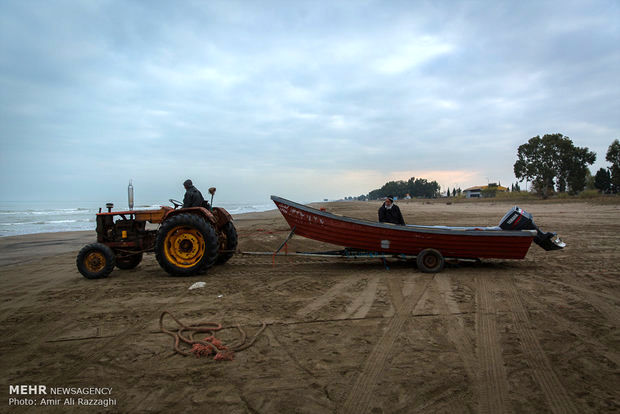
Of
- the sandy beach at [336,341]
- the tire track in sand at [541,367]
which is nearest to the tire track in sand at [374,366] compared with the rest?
the sandy beach at [336,341]

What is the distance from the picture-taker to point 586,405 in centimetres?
195

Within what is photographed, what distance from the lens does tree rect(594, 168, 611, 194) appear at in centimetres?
4388

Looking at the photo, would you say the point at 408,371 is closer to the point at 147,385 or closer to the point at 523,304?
the point at 147,385

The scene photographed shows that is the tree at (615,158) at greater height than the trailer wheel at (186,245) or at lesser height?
greater

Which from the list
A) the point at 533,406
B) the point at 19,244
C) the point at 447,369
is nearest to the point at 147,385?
the point at 447,369

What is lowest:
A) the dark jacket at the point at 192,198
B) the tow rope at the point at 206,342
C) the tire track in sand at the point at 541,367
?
the tire track in sand at the point at 541,367

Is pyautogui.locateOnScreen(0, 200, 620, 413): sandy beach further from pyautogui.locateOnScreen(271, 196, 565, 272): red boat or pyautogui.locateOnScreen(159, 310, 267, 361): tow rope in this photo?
pyautogui.locateOnScreen(271, 196, 565, 272): red boat

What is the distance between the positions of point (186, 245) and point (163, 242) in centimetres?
35

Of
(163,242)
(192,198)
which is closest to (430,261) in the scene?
(192,198)

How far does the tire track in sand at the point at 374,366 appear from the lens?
1.99 metres

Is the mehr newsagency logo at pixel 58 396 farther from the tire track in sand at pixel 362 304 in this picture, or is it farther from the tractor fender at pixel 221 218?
the tractor fender at pixel 221 218

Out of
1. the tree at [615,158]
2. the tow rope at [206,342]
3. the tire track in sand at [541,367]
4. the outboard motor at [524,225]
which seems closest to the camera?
the tire track in sand at [541,367]

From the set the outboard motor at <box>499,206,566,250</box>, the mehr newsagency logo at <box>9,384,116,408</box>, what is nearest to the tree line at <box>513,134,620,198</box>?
the outboard motor at <box>499,206,566,250</box>

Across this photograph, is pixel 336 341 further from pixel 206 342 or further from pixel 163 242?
pixel 163 242
